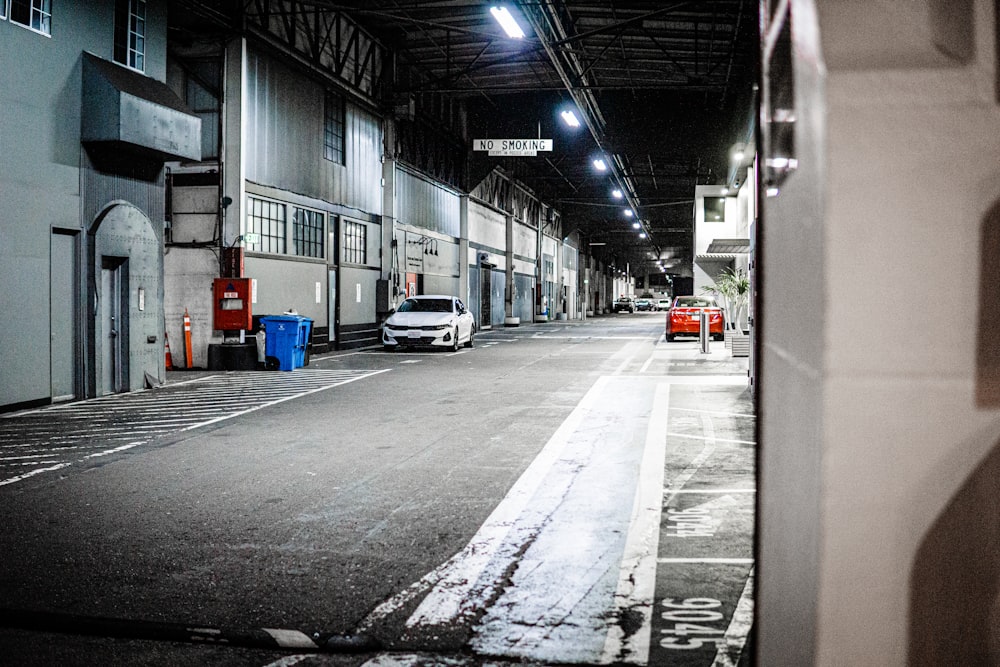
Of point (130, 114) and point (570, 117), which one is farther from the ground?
point (570, 117)

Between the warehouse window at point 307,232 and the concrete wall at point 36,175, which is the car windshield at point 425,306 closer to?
the warehouse window at point 307,232

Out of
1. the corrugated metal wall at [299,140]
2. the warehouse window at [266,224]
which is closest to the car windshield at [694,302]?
the corrugated metal wall at [299,140]

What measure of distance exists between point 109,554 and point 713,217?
3704 cm

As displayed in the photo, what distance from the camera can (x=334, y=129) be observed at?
25.9 metres

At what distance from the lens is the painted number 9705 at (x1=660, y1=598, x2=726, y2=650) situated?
4.05m

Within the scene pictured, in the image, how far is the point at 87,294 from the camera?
46.0 ft

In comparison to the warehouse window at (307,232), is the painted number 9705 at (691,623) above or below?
below

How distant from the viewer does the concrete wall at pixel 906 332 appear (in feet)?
5.53

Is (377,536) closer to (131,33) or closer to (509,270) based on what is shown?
(131,33)

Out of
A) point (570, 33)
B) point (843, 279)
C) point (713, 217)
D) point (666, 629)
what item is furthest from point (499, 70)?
point (843, 279)

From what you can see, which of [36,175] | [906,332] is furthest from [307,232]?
[906,332]

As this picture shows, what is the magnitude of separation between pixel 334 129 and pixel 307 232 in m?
3.51

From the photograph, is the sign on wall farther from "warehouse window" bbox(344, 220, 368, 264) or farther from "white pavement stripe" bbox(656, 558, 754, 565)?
"white pavement stripe" bbox(656, 558, 754, 565)

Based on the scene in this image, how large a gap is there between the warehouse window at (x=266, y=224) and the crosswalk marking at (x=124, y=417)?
4790mm
